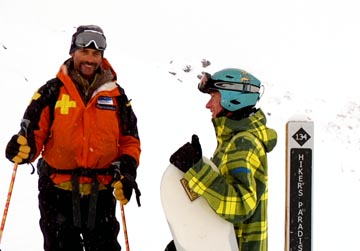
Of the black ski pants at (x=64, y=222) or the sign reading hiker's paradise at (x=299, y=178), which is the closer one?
the black ski pants at (x=64, y=222)

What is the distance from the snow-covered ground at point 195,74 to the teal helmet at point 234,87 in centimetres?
148

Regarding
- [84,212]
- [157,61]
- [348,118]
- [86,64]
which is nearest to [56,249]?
[84,212]

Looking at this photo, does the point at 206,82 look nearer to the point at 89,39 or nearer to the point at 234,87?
the point at 234,87

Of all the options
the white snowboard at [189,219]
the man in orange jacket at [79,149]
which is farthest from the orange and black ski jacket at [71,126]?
the white snowboard at [189,219]

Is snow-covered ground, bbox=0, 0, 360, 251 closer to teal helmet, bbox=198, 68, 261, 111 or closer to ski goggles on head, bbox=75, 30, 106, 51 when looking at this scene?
teal helmet, bbox=198, 68, 261, 111

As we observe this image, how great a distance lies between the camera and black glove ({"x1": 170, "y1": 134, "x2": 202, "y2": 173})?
116 inches

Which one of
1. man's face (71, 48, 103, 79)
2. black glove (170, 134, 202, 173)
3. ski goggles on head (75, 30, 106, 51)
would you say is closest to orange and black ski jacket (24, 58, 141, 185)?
man's face (71, 48, 103, 79)

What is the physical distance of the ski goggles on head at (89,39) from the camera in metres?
3.80

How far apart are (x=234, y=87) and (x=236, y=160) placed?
1.57 feet

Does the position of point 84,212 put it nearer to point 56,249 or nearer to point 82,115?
point 56,249

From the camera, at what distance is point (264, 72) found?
1698 centimetres

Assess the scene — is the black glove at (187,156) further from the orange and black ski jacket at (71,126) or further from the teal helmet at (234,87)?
the orange and black ski jacket at (71,126)

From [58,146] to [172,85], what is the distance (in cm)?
987

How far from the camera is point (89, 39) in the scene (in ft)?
12.5
